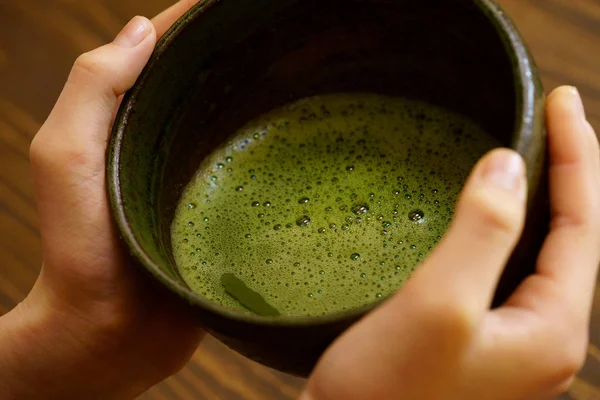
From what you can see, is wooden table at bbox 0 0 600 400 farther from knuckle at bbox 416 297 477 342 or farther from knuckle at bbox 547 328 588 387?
knuckle at bbox 416 297 477 342

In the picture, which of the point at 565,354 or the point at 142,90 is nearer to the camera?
the point at 565,354

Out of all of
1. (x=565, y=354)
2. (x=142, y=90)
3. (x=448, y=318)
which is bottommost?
(x=565, y=354)

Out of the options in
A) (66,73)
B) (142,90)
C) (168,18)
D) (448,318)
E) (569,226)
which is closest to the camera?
(448,318)

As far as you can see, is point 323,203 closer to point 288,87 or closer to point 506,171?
point 288,87

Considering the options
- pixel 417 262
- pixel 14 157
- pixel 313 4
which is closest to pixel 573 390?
pixel 417 262

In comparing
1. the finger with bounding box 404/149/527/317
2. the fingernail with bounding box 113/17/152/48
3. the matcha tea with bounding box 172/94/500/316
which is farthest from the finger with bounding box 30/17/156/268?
the finger with bounding box 404/149/527/317

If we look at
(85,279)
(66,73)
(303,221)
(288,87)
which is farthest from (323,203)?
(66,73)

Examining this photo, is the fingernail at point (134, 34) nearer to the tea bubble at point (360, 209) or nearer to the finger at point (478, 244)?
the tea bubble at point (360, 209)
